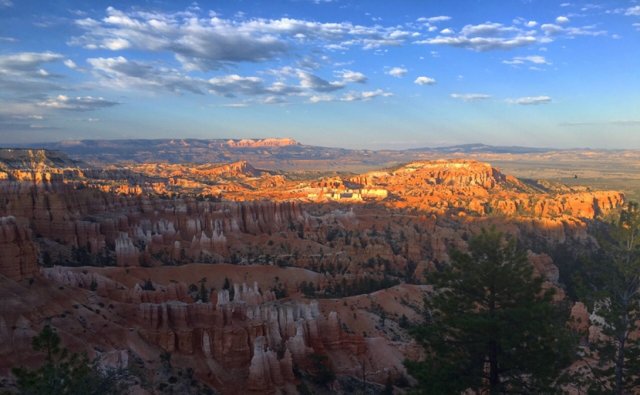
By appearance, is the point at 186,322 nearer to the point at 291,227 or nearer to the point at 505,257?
the point at 505,257

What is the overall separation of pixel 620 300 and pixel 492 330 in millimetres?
5865

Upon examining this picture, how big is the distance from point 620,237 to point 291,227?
6427 centimetres

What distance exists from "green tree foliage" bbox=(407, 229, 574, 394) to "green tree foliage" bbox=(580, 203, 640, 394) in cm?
179

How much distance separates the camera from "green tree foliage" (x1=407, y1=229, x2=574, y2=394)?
1647 centimetres

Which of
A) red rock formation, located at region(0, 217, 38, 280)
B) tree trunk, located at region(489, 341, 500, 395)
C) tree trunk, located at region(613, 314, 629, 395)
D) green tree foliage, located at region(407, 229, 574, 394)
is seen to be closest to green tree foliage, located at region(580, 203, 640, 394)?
tree trunk, located at region(613, 314, 629, 395)

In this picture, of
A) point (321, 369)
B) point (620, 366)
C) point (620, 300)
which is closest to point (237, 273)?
point (321, 369)

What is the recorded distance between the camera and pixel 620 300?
19.4 metres

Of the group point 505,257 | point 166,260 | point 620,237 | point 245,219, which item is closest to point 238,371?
point 505,257

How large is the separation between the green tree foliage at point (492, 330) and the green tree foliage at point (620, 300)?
1788 millimetres

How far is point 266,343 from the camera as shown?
109 ft

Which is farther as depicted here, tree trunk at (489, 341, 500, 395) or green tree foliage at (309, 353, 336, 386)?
green tree foliage at (309, 353, 336, 386)

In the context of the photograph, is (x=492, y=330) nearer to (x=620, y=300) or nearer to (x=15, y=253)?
(x=620, y=300)

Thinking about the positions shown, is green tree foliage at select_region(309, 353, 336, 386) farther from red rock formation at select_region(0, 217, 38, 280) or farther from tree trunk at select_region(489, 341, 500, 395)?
tree trunk at select_region(489, 341, 500, 395)

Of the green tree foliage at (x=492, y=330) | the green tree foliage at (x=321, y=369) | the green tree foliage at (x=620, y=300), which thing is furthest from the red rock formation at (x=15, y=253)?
the green tree foliage at (x=620, y=300)
